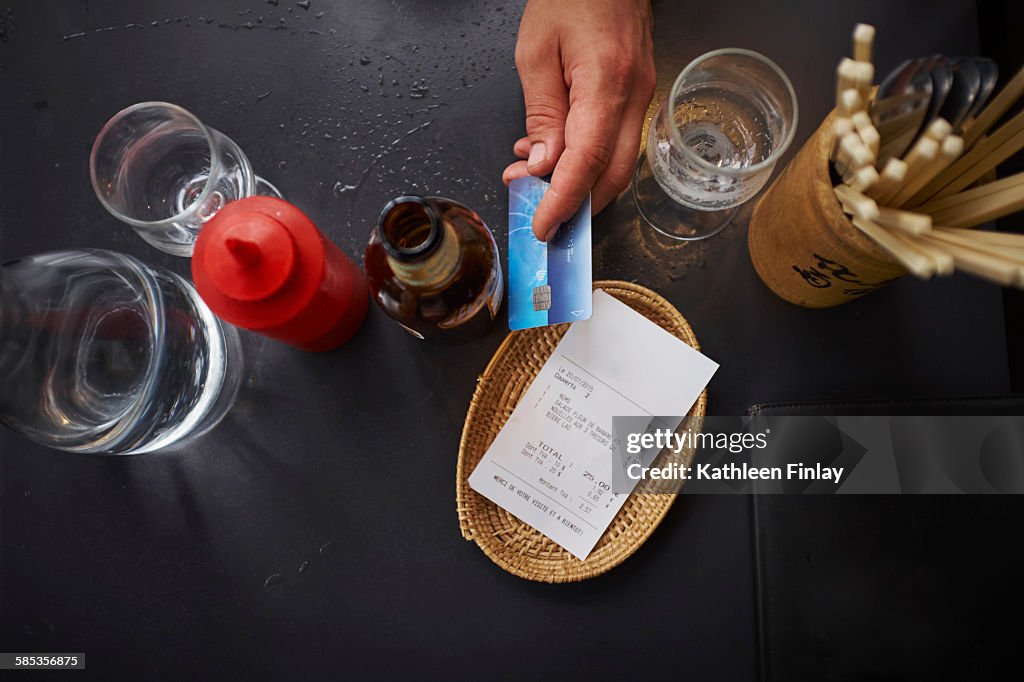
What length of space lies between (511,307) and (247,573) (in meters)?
0.38

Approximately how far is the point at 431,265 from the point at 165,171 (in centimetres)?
35

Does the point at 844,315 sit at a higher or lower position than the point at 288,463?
higher

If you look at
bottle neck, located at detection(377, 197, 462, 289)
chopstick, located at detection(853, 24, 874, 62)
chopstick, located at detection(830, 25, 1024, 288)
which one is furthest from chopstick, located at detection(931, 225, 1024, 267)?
bottle neck, located at detection(377, 197, 462, 289)

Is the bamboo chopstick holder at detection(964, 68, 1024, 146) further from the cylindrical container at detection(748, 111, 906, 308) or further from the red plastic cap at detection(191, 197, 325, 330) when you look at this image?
the red plastic cap at detection(191, 197, 325, 330)

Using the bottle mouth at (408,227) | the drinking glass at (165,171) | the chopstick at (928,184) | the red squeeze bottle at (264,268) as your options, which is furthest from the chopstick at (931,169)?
the drinking glass at (165,171)

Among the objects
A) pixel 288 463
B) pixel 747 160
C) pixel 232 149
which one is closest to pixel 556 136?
pixel 747 160

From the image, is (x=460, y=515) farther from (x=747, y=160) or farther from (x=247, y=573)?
(x=747, y=160)

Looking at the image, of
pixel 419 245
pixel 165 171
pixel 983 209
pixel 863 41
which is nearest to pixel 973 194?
pixel 983 209

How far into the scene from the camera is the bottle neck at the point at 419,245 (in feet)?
1.35

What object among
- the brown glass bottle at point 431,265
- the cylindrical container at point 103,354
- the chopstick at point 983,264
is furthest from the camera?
the cylindrical container at point 103,354

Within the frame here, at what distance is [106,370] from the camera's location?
1.92 ft

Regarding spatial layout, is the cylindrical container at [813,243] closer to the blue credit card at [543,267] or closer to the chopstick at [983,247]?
the chopstick at [983,247]

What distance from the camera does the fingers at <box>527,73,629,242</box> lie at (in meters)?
0.51

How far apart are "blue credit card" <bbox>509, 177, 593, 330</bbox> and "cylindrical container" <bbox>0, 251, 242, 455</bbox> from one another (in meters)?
0.31
